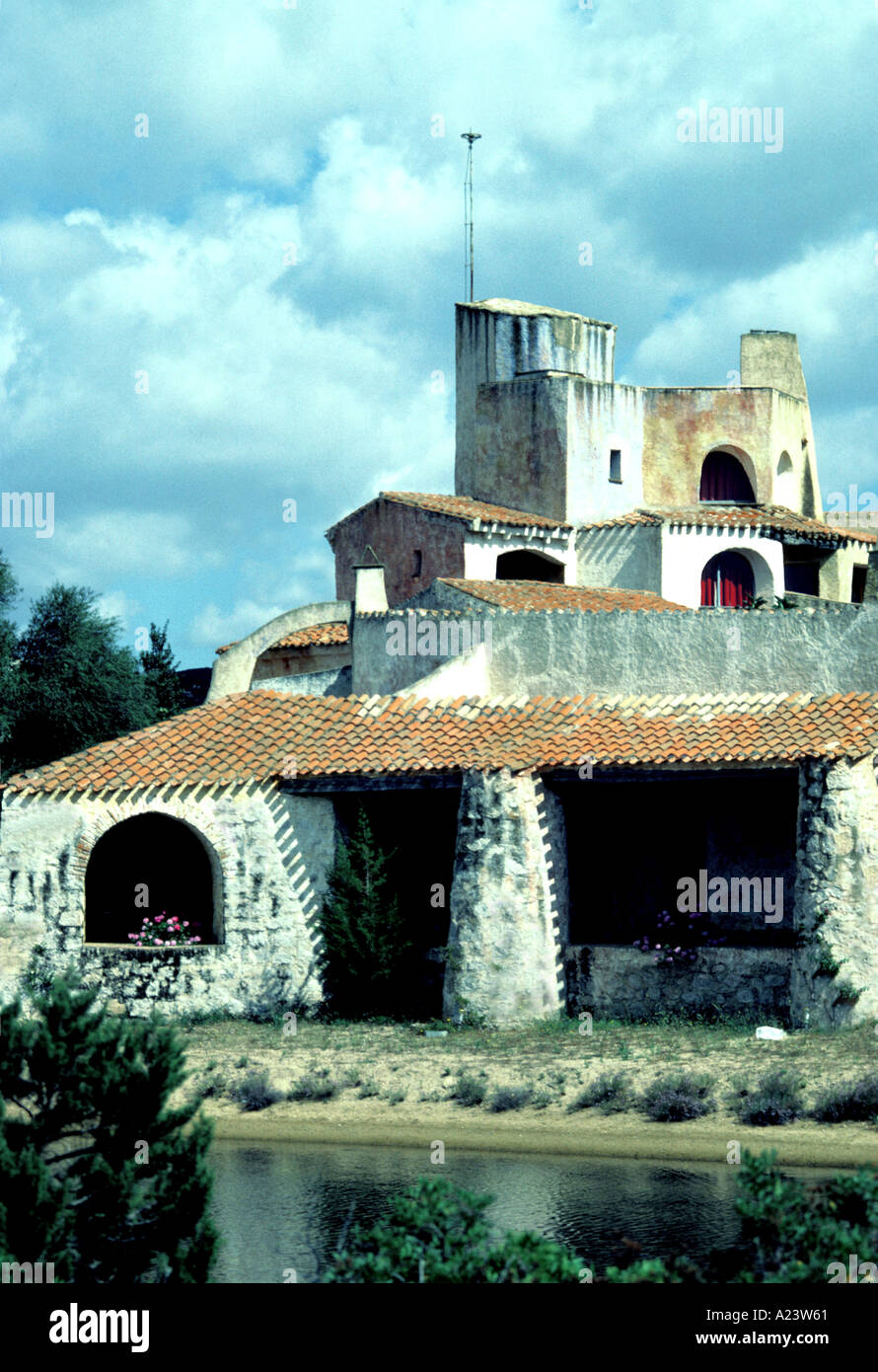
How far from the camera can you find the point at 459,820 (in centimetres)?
2459

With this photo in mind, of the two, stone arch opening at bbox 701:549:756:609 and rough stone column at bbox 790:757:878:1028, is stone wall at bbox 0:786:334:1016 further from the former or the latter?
stone arch opening at bbox 701:549:756:609

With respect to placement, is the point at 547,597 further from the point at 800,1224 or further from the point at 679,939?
the point at 800,1224

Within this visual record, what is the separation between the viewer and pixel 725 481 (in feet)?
149

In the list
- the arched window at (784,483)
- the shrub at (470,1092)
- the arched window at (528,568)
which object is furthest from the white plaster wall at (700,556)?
the shrub at (470,1092)

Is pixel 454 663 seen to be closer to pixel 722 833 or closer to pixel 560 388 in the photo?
pixel 722 833

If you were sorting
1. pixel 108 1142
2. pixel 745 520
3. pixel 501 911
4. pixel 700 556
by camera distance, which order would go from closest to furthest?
pixel 108 1142 < pixel 501 911 < pixel 700 556 < pixel 745 520

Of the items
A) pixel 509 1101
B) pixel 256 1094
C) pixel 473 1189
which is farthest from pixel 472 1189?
pixel 256 1094

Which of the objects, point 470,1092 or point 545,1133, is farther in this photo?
point 470,1092

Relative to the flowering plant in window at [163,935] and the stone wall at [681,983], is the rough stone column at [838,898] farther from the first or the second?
the flowering plant in window at [163,935]

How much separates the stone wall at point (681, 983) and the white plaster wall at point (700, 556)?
16.8m

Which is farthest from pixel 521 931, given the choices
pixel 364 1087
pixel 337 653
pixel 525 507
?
pixel 525 507

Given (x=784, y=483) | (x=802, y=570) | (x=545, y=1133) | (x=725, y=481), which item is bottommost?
(x=545, y=1133)

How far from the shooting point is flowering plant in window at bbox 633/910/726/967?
24.4m

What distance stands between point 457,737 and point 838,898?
6.18 meters
